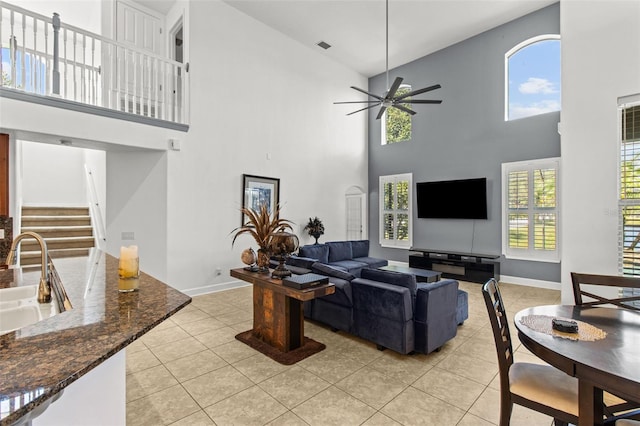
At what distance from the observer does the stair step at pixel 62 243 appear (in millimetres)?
5527

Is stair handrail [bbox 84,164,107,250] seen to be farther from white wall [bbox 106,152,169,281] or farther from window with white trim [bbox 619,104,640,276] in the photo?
window with white trim [bbox 619,104,640,276]

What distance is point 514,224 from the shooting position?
20.3 feet

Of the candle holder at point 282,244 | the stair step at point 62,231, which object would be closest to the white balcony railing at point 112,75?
the stair step at point 62,231

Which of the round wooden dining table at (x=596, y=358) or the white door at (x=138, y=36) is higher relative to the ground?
the white door at (x=138, y=36)

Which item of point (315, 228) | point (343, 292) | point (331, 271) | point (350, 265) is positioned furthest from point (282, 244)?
point (315, 228)

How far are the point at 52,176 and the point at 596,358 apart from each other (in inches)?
392

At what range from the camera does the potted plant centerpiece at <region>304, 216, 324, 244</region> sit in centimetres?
718

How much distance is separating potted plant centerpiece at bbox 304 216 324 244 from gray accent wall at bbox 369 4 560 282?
89.9 inches

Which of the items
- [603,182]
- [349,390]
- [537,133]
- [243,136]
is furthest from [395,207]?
[349,390]

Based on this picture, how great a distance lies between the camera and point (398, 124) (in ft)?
27.1

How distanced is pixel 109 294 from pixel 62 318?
1.10ft

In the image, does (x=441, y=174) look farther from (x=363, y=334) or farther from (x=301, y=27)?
(x=363, y=334)

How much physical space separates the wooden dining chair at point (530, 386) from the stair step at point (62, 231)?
7462mm

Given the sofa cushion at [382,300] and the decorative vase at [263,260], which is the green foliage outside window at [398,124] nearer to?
the sofa cushion at [382,300]
